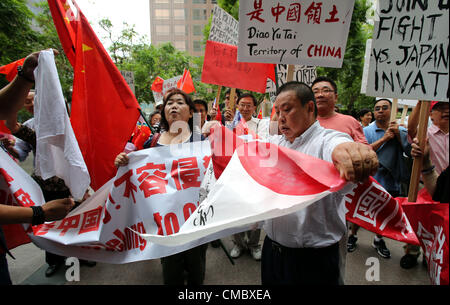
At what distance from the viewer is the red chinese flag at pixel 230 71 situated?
3.09 m

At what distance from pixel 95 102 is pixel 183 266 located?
1774mm

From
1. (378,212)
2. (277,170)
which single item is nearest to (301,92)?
(277,170)

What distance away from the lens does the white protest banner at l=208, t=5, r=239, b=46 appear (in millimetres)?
3512

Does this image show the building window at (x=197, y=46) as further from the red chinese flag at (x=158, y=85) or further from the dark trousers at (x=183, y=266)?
the dark trousers at (x=183, y=266)

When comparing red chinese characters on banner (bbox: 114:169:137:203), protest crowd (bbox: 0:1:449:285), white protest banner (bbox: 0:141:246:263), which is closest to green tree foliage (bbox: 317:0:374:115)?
protest crowd (bbox: 0:1:449:285)

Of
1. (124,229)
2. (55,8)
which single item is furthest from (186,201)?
(55,8)

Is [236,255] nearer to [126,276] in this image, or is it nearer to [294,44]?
[126,276]

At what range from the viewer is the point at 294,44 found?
2.03 metres

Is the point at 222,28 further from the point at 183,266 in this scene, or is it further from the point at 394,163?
the point at 183,266

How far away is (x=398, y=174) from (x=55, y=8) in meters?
4.40

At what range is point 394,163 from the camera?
328cm

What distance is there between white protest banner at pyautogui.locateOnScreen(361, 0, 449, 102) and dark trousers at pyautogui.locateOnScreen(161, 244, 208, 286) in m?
2.13

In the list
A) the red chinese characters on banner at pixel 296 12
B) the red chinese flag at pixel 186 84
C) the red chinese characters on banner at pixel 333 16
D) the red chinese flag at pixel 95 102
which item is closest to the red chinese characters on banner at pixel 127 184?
the red chinese flag at pixel 95 102

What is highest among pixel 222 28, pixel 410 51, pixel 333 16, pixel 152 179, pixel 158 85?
pixel 222 28
